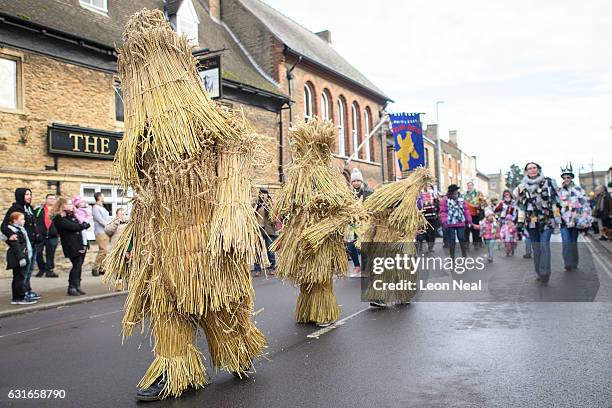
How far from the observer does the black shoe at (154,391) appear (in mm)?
3701

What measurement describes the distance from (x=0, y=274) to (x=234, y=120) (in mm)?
11176

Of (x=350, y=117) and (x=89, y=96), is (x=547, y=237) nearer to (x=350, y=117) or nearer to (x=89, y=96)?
(x=89, y=96)

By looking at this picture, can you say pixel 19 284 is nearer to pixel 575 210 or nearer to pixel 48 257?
pixel 48 257

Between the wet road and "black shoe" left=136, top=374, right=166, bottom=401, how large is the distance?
11 cm

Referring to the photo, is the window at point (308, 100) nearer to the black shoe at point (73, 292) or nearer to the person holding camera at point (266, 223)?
the person holding camera at point (266, 223)

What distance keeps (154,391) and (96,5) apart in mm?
16766

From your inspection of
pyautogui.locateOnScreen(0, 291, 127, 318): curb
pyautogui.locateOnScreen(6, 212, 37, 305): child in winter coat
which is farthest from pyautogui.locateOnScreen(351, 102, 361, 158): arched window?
pyautogui.locateOnScreen(6, 212, 37, 305): child in winter coat

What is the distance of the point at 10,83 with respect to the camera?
13352mm

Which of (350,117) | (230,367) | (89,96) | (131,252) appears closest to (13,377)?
(131,252)

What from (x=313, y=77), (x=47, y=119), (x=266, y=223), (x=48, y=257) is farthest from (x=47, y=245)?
(x=313, y=77)

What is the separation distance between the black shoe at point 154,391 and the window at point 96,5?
53.5 feet

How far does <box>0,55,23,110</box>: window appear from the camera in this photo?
13.2 m

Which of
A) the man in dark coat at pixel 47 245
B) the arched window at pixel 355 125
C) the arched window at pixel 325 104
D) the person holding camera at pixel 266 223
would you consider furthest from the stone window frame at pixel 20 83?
the arched window at pixel 355 125

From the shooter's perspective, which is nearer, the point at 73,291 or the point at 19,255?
the point at 19,255
